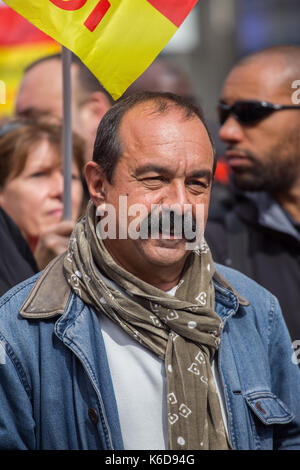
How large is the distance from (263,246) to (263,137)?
0.63m

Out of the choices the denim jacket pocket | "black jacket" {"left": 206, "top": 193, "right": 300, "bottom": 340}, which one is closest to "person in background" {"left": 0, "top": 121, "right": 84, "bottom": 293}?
"black jacket" {"left": 206, "top": 193, "right": 300, "bottom": 340}

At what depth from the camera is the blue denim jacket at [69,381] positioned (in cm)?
209

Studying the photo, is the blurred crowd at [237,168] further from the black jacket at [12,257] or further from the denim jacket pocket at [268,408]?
the denim jacket pocket at [268,408]

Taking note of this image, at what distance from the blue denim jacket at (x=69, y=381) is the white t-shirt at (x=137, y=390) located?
1.7 inches

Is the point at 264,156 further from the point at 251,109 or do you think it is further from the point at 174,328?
the point at 174,328

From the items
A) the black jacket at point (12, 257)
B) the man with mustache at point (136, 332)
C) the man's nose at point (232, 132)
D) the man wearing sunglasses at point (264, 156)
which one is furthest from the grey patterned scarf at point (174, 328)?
the man's nose at point (232, 132)

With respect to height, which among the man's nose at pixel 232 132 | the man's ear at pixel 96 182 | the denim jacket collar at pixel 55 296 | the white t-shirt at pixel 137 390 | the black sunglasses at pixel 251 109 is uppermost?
the black sunglasses at pixel 251 109

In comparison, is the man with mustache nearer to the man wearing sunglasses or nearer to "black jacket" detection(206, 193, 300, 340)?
"black jacket" detection(206, 193, 300, 340)

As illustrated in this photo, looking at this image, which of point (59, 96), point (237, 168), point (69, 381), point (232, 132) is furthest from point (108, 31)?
point (59, 96)

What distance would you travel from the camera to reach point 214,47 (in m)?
17.4

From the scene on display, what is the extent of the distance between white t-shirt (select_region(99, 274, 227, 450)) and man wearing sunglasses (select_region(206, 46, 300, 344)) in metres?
1.54

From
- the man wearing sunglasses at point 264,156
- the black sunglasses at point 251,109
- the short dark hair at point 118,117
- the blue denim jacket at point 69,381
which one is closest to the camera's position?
the blue denim jacket at point 69,381

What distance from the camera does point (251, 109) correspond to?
12.7ft

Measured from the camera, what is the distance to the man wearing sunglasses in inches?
147
